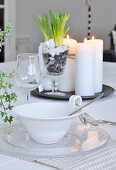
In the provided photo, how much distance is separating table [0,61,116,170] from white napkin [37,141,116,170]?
3 centimetres

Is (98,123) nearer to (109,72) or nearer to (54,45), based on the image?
(54,45)

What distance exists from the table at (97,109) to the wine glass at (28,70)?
8.6 inches

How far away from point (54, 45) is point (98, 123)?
419 millimetres

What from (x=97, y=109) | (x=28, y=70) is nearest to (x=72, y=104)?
(x=28, y=70)

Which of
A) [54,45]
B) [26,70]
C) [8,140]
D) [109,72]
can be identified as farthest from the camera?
[109,72]

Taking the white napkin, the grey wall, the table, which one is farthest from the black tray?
the grey wall

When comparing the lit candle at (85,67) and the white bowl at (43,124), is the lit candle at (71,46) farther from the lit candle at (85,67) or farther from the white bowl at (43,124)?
the white bowl at (43,124)

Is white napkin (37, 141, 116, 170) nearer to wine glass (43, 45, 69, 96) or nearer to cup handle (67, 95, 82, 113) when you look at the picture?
cup handle (67, 95, 82, 113)

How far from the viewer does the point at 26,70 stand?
1.33 m

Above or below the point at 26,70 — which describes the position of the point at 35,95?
below

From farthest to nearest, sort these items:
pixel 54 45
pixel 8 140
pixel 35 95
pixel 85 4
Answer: pixel 85 4, pixel 35 95, pixel 54 45, pixel 8 140

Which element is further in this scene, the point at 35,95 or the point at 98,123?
the point at 35,95

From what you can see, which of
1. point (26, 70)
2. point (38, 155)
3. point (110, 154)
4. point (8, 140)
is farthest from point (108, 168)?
point (26, 70)

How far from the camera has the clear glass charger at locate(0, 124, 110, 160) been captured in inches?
39.9
